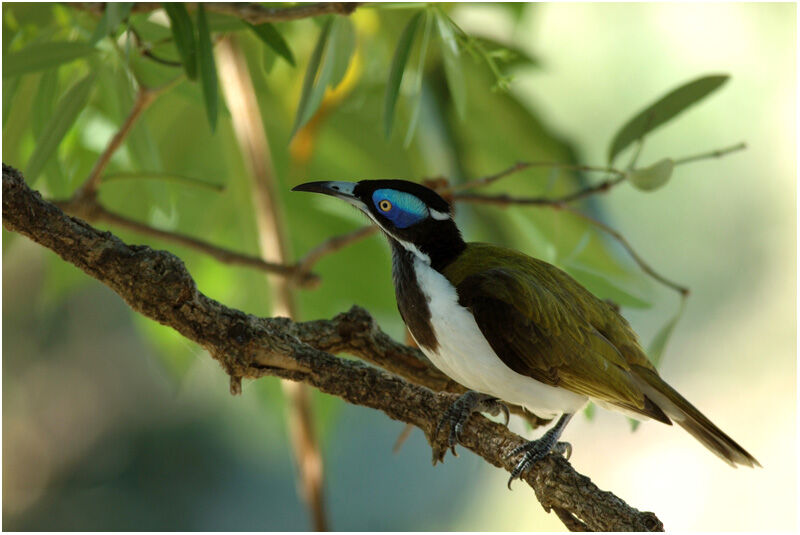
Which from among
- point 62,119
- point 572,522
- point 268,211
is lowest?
point 572,522

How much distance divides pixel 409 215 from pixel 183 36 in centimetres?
52

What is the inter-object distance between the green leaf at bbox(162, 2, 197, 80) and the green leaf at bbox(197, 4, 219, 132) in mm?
15

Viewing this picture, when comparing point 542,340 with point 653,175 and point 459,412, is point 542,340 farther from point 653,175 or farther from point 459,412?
point 653,175

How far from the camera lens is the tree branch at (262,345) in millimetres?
1275

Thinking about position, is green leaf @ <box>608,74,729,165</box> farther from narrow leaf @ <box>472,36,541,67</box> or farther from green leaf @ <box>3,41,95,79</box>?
green leaf @ <box>3,41,95,79</box>

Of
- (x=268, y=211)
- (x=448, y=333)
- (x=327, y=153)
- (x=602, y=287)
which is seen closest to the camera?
(x=448, y=333)

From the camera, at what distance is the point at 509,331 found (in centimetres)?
156

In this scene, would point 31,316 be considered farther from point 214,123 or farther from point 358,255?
point 214,123

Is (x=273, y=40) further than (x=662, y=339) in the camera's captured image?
No

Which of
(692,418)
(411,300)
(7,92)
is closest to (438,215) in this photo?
(411,300)

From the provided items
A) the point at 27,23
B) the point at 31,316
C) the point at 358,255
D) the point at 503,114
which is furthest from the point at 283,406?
the point at 31,316

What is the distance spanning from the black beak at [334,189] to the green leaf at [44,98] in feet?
1.62

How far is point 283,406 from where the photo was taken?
2527 mm

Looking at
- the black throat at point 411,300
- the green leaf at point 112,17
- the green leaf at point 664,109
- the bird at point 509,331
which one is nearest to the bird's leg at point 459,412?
the bird at point 509,331
